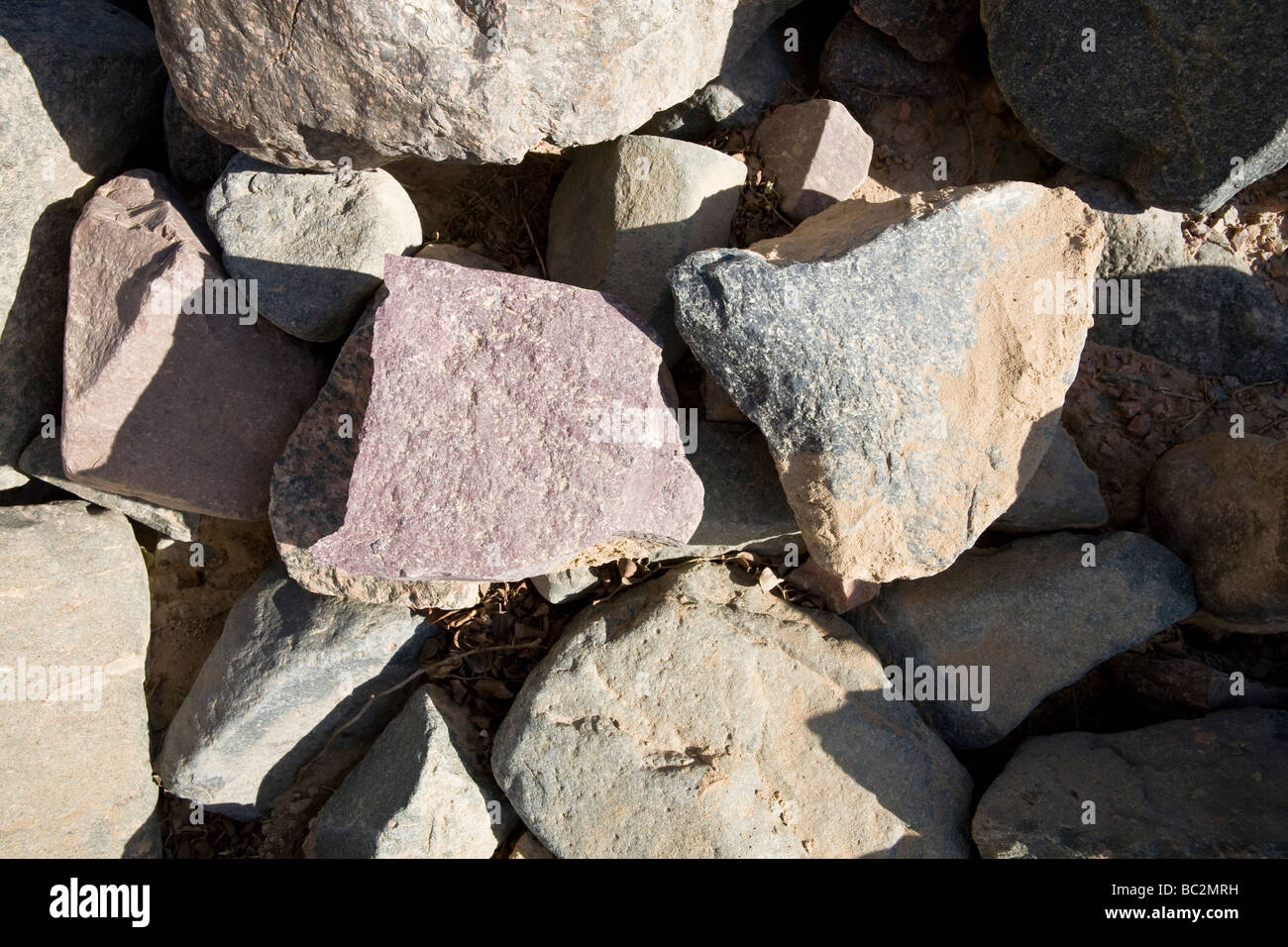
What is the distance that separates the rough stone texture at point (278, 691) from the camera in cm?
279

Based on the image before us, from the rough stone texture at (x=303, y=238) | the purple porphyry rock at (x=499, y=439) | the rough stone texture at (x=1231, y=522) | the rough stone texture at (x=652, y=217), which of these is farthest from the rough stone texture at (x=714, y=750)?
the rough stone texture at (x=303, y=238)

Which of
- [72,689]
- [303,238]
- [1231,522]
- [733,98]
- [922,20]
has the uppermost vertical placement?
[922,20]

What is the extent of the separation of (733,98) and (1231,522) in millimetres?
2099

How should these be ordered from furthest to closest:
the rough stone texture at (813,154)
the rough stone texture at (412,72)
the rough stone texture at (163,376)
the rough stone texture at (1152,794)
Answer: the rough stone texture at (813,154)
the rough stone texture at (163,376)
the rough stone texture at (1152,794)
the rough stone texture at (412,72)

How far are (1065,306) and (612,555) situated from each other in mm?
1474

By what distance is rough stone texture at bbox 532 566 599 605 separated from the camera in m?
2.86

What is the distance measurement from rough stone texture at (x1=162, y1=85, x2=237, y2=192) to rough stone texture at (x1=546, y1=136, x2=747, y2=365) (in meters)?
1.20

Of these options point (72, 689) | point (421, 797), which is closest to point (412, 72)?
point (421, 797)

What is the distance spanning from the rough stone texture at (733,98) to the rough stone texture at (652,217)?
10.1 inches

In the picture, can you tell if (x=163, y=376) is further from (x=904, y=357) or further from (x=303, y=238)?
(x=904, y=357)

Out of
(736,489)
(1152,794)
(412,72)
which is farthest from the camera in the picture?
(736,489)

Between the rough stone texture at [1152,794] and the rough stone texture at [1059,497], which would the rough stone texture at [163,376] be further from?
the rough stone texture at [1152,794]

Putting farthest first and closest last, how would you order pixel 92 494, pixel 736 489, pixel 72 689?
pixel 92 494
pixel 72 689
pixel 736 489

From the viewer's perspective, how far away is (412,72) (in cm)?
231
